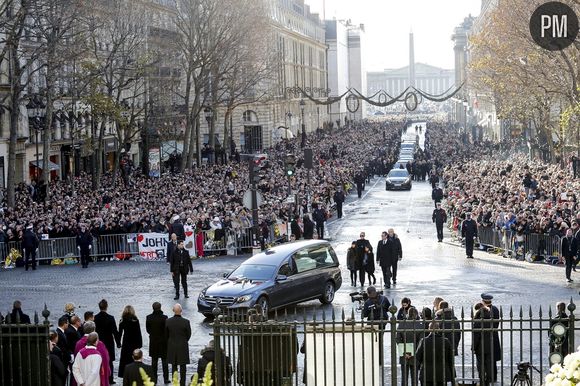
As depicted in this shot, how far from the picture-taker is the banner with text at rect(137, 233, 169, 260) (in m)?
34.7

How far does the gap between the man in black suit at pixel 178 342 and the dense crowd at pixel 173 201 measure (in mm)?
17091

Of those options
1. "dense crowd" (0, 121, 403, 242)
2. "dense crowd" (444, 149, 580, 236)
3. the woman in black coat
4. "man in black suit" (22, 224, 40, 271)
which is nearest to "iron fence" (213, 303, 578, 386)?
the woman in black coat

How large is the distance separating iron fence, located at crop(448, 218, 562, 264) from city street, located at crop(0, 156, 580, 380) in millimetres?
520

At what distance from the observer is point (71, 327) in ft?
57.1

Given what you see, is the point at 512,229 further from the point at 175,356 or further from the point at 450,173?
the point at 450,173

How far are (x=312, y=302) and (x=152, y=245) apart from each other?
962 centimetres

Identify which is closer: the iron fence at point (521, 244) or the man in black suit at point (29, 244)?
the iron fence at point (521, 244)

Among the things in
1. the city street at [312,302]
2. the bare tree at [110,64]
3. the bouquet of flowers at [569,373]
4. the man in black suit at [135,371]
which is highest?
the bare tree at [110,64]

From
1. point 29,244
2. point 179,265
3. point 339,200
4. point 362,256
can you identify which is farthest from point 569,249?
point 339,200

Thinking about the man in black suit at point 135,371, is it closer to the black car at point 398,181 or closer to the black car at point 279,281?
the black car at point 279,281

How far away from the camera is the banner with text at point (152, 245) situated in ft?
114

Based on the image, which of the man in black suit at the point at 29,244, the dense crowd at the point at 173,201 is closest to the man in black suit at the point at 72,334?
the man in black suit at the point at 29,244

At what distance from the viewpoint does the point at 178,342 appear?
1772 cm

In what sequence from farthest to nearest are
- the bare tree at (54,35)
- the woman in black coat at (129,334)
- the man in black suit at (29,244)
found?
1. the bare tree at (54,35)
2. the man in black suit at (29,244)
3. the woman in black coat at (129,334)
